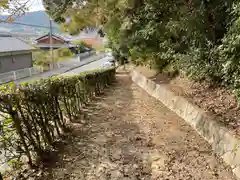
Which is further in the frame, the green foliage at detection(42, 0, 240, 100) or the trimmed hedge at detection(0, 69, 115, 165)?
the green foliage at detection(42, 0, 240, 100)

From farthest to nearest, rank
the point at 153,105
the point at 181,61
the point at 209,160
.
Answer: the point at 153,105, the point at 181,61, the point at 209,160

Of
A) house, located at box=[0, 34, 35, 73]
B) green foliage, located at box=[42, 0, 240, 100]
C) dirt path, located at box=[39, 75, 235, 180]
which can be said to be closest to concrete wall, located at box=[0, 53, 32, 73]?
house, located at box=[0, 34, 35, 73]

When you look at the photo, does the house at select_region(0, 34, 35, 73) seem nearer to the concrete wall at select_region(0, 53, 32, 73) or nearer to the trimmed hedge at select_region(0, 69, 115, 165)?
the concrete wall at select_region(0, 53, 32, 73)

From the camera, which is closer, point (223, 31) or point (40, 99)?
point (40, 99)

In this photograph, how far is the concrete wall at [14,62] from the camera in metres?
18.6

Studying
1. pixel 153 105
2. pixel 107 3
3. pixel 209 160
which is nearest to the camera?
pixel 209 160

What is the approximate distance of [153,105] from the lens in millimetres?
6969

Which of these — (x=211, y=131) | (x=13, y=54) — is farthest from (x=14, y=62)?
(x=211, y=131)

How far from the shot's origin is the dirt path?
295 cm

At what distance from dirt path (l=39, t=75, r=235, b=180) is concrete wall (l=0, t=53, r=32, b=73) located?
15.7 m

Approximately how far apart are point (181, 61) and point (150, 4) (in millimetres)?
2698

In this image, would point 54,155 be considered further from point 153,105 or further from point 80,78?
point 153,105

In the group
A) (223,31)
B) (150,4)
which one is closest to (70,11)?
(150,4)

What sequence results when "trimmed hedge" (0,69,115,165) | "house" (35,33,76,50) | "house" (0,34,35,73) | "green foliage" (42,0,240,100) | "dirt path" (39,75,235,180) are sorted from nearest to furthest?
1. "trimmed hedge" (0,69,115,165)
2. "dirt path" (39,75,235,180)
3. "green foliage" (42,0,240,100)
4. "house" (0,34,35,73)
5. "house" (35,33,76,50)
